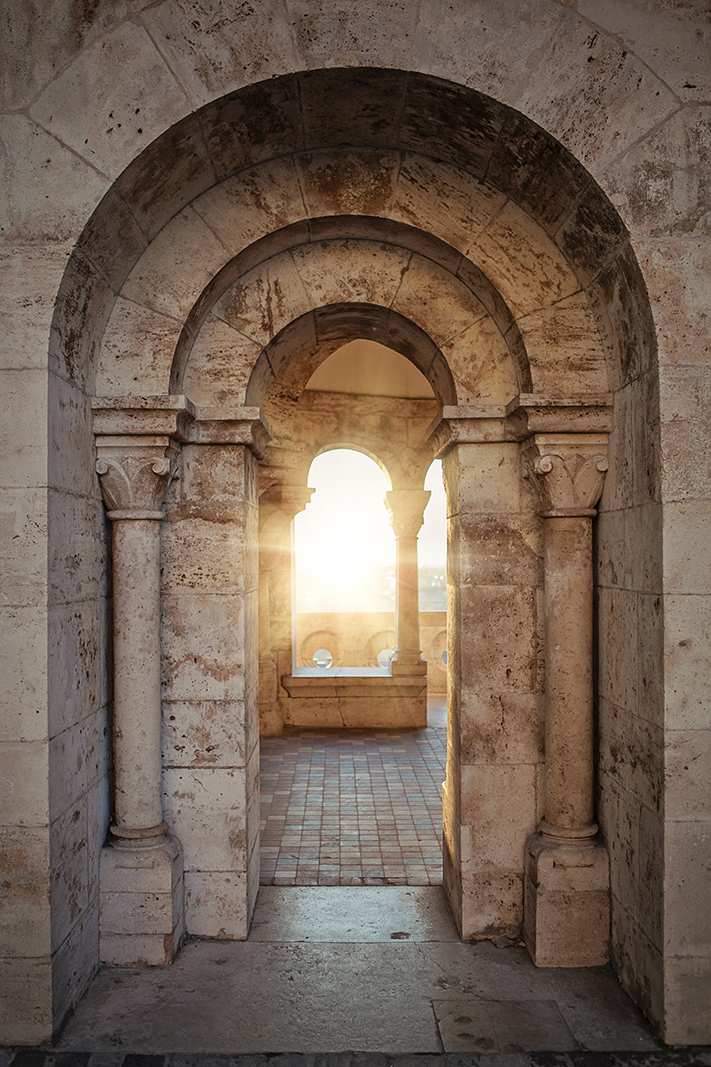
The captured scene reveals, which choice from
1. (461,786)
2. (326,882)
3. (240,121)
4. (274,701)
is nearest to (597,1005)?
(461,786)

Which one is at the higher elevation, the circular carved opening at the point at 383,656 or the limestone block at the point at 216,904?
the limestone block at the point at 216,904

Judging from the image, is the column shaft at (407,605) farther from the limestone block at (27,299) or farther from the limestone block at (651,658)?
the limestone block at (27,299)

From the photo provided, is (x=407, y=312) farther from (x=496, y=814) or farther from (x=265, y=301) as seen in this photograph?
(x=496, y=814)

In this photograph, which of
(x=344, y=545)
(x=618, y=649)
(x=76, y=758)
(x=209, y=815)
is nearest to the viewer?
(x=76, y=758)

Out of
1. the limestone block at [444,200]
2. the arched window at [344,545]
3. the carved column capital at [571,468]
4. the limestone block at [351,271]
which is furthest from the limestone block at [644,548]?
the arched window at [344,545]

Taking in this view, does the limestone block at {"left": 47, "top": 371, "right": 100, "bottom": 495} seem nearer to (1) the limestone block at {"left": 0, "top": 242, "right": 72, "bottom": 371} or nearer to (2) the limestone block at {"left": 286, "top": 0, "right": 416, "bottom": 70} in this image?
(1) the limestone block at {"left": 0, "top": 242, "right": 72, "bottom": 371}

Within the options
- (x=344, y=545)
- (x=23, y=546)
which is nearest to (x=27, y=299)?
(x=23, y=546)

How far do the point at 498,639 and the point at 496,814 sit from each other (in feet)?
2.70

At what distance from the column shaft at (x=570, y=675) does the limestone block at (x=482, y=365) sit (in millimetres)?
691

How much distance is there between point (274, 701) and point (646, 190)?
6133mm

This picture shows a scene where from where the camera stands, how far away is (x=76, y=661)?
2.82m

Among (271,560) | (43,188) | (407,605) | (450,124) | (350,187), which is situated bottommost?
(407,605)

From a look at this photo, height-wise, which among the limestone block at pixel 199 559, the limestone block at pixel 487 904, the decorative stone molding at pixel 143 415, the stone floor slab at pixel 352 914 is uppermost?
the decorative stone molding at pixel 143 415

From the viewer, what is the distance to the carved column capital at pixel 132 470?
9.90 ft
